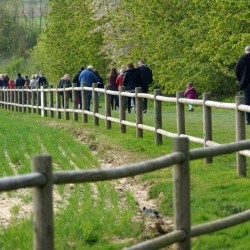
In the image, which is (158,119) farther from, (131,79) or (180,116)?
(131,79)

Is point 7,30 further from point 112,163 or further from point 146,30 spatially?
point 112,163

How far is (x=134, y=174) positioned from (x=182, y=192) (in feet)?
1.65

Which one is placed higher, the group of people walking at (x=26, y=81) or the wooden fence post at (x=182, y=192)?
the wooden fence post at (x=182, y=192)

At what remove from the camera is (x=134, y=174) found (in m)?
7.11

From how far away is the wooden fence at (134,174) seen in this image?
244 inches

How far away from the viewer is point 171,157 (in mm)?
7312

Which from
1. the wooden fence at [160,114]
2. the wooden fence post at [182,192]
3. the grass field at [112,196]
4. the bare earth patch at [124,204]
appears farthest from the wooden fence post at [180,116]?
the wooden fence post at [182,192]

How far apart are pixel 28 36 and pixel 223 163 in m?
111

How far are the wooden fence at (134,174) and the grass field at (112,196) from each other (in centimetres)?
109

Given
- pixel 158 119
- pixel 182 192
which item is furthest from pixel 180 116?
pixel 182 192

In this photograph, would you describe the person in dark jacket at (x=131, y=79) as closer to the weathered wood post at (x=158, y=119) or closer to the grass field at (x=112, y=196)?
the grass field at (x=112, y=196)

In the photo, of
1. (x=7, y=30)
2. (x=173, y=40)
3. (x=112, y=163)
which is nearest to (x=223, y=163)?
(x=112, y=163)

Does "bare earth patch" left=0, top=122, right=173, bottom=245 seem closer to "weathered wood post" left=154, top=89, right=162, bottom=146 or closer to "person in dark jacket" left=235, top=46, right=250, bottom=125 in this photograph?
"weathered wood post" left=154, top=89, right=162, bottom=146

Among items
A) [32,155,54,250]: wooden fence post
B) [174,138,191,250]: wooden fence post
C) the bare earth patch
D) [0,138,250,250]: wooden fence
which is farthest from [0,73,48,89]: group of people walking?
[32,155,54,250]: wooden fence post
